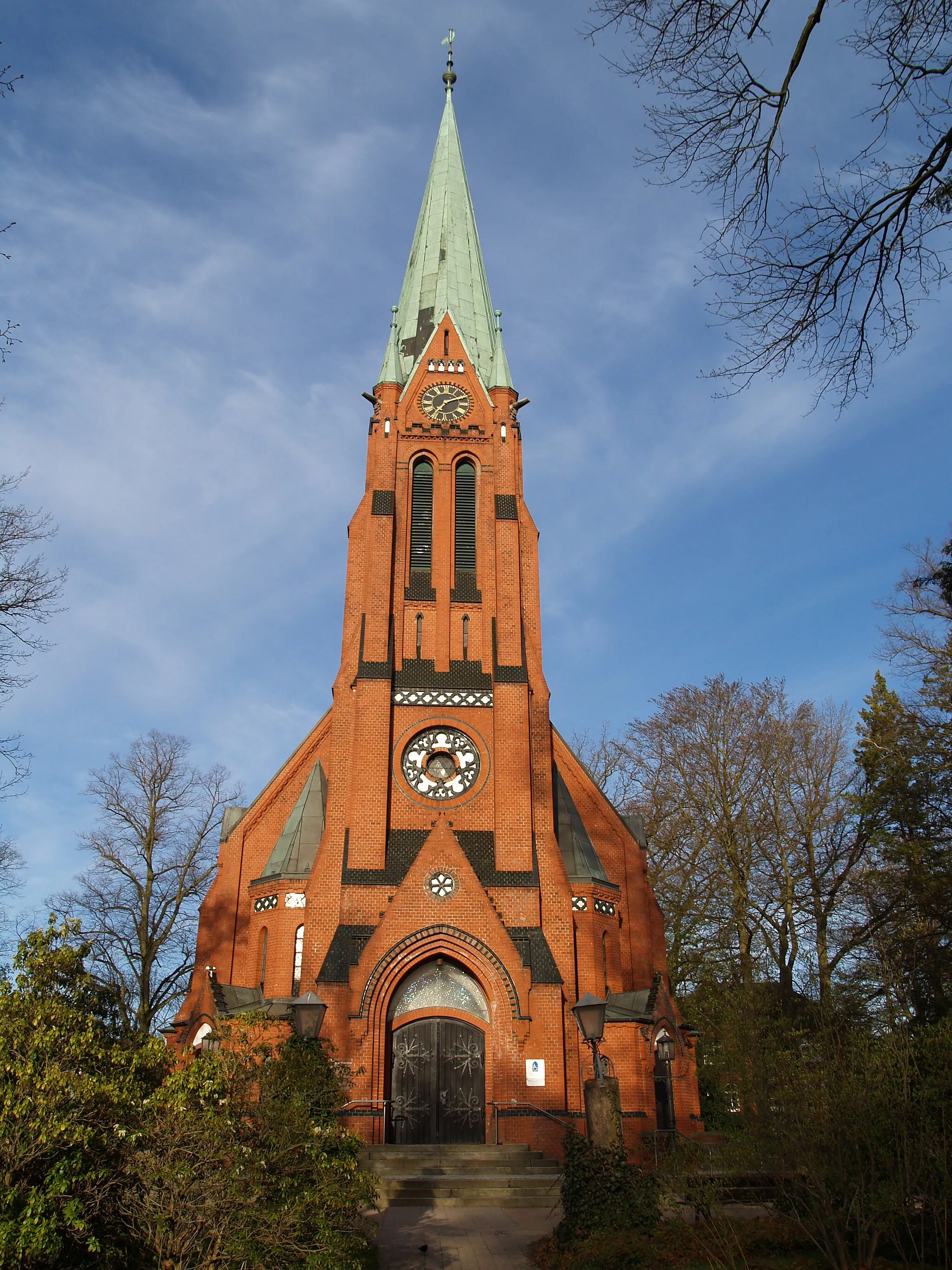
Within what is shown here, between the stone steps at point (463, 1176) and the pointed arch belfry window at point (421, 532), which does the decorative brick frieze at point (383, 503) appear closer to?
the pointed arch belfry window at point (421, 532)

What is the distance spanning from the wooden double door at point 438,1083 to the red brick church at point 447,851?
4cm

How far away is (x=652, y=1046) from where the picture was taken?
79.0 feet

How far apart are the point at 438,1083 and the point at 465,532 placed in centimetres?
1392

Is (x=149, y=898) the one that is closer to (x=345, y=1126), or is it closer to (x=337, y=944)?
(x=337, y=944)

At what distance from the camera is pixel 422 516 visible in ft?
94.7

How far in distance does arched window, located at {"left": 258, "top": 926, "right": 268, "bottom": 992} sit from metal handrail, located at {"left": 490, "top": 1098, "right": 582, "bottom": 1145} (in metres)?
6.86

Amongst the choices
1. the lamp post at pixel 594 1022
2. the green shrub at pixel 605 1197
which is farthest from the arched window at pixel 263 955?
the green shrub at pixel 605 1197

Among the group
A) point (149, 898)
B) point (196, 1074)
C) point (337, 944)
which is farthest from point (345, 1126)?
point (149, 898)

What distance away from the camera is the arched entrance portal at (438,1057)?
22.4 meters

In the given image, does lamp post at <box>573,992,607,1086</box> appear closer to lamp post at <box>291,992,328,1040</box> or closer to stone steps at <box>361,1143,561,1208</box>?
lamp post at <box>291,992,328,1040</box>

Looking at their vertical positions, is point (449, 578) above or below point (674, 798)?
A: above

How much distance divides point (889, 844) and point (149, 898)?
71.9 ft

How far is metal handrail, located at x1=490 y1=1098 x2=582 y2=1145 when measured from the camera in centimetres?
2153

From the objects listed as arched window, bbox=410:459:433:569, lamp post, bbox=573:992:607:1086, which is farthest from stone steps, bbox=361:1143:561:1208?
arched window, bbox=410:459:433:569
